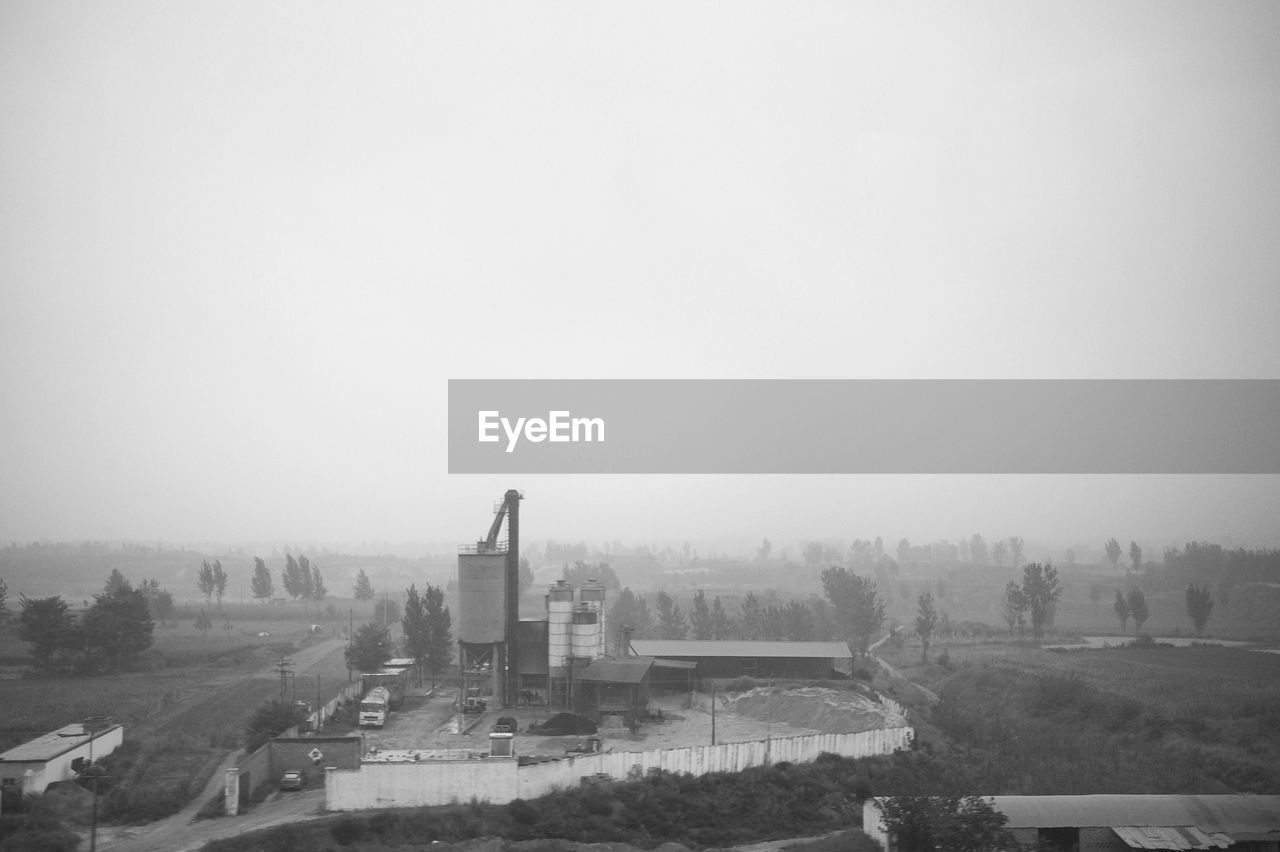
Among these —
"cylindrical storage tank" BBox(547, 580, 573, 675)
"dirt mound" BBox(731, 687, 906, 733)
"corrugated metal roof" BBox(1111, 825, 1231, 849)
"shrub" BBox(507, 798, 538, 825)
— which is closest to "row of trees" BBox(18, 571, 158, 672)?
"cylindrical storage tank" BBox(547, 580, 573, 675)

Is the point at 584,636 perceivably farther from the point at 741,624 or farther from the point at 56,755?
the point at 741,624

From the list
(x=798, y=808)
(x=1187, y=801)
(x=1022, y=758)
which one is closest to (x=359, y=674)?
(x=798, y=808)

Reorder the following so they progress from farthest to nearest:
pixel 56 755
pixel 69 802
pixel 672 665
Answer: pixel 672 665
pixel 56 755
pixel 69 802

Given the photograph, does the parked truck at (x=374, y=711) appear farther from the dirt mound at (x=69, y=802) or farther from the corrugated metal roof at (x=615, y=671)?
the dirt mound at (x=69, y=802)

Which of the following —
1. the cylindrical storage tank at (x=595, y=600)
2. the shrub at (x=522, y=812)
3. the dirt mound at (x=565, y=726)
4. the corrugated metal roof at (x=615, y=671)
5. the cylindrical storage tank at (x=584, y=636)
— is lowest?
the shrub at (x=522, y=812)

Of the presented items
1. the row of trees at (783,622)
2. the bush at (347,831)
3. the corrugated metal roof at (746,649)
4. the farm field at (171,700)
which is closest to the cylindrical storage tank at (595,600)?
the corrugated metal roof at (746,649)

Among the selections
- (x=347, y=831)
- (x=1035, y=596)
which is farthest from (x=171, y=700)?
(x=1035, y=596)

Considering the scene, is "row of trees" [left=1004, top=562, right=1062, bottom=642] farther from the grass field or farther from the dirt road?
the dirt road

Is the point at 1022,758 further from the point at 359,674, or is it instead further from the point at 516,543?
→ the point at 359,674
